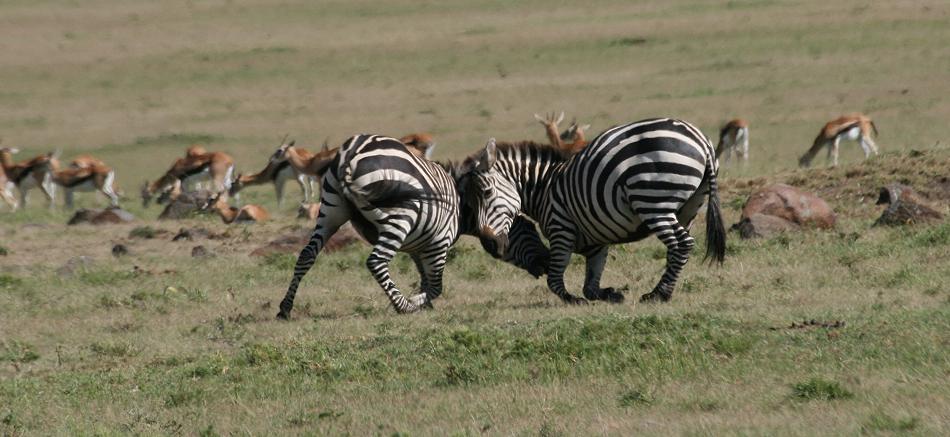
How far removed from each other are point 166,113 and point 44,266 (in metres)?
22.7

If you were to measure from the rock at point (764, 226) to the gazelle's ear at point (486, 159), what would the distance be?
13.7 ft

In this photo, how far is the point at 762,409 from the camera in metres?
7.79

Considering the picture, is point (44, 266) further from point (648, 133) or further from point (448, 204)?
point (648, 133)

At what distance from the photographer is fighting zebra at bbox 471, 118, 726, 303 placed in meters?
12.0

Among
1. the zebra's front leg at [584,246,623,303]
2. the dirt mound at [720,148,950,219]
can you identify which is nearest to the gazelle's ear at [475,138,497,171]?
the zebra's front leg at [584,246,623,303]

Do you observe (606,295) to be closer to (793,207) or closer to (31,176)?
(793,207)

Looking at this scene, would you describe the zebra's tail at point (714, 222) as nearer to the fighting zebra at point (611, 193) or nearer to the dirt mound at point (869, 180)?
the fighting zebra at point (611, 193)

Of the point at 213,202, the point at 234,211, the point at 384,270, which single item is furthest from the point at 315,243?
the point at 213,202

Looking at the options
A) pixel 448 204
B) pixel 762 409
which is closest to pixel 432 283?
pixel 448 204

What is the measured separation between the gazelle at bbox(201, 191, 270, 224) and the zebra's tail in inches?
428

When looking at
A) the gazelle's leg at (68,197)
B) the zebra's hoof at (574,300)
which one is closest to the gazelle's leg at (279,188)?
the gazelle's leg at (68,197)

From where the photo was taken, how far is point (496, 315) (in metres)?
12.0

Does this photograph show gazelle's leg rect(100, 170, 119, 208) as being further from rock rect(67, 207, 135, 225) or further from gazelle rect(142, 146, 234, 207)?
rock rect(67, 207, 135, 225)

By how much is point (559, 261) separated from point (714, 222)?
58.4 inches
